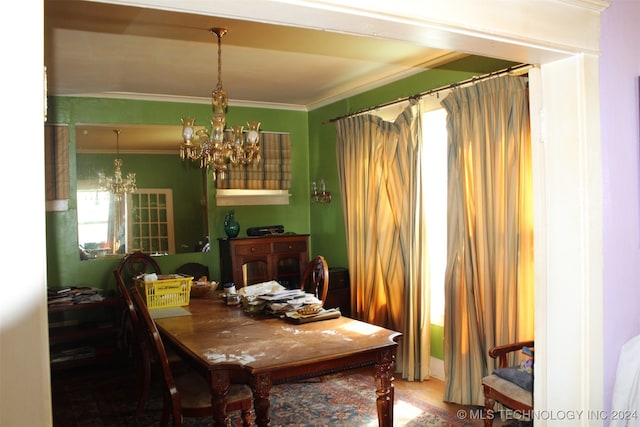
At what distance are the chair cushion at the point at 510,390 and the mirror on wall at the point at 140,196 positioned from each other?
3.30 meters

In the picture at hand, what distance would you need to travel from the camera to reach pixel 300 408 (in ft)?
11.6

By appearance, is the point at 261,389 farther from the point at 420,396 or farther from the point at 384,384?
the point at 420,396

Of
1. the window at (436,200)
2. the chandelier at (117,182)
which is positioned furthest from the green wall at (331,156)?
the chandelier at (117,182)

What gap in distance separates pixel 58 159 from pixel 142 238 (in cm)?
102

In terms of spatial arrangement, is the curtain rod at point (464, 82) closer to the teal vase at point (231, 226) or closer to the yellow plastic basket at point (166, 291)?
the teal vase at point (231, 226)

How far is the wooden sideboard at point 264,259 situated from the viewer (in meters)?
4.97

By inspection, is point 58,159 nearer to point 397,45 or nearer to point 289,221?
point 289,221

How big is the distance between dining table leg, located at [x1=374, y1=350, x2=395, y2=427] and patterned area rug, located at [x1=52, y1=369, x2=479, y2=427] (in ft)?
2.23

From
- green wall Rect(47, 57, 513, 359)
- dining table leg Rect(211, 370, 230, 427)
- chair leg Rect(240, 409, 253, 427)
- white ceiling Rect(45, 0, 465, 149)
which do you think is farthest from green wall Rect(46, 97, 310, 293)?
dining table leg Rect(211, 370, 230, 427)

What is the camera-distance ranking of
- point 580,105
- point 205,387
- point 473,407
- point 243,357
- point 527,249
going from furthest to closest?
point 473,407
point 527,249
point 205,387
point 243,357
point 580,105

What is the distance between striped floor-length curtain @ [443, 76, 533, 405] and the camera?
3.19 m

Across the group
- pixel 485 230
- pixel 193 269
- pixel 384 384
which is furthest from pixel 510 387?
pixel 193 269

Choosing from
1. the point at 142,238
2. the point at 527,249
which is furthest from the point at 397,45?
the point at 142,238

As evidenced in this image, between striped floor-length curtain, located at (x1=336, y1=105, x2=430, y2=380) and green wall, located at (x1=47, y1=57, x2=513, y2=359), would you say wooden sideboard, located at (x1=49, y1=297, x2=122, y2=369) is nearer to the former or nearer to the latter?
green wall, located at (x1=47, y1=57, x2=513, y2=359)
